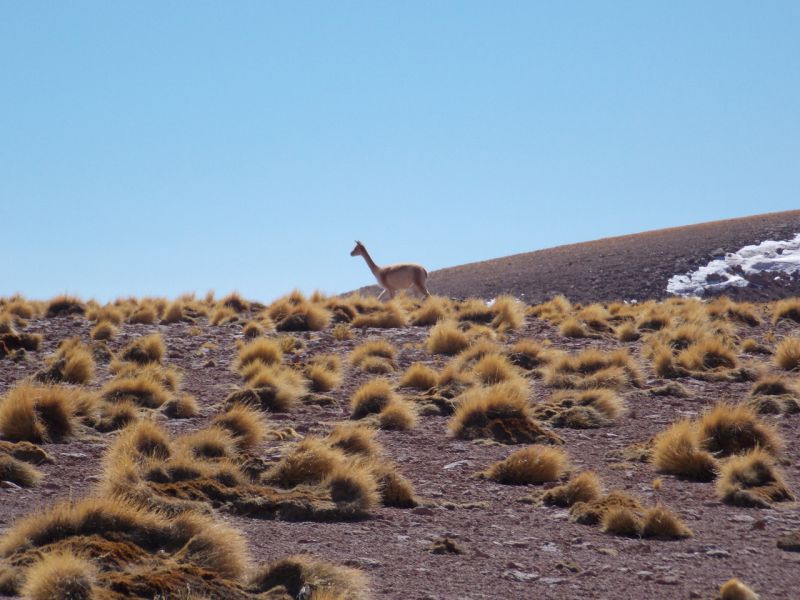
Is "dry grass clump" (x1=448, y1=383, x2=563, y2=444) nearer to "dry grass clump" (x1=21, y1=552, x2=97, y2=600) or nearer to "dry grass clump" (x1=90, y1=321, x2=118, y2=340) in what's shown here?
"dry grass clump" (x1=21, y1=552, x2=97, y2=600)

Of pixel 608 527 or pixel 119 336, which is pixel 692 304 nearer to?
pixel 119 336

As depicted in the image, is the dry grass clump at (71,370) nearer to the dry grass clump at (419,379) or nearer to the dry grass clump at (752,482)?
the dry grass clump at (419,379)

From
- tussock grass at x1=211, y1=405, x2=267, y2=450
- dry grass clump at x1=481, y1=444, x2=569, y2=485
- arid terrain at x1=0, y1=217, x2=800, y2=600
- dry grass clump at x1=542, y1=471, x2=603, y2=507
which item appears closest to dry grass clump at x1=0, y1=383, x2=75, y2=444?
arid terrain at x1=0, y1=217, x2=800, y2=600

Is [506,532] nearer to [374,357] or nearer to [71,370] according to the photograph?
[71,370]

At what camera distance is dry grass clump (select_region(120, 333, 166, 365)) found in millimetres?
16297

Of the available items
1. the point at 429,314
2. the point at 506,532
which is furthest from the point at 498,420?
the point at 429,314

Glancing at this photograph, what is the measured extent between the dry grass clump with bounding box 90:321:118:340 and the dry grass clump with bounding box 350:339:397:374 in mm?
4816

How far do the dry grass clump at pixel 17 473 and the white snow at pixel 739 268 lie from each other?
41339mm

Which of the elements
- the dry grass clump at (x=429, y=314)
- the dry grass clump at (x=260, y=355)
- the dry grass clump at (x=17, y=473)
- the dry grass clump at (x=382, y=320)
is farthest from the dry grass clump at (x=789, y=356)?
the dry grass clump at (x=17, y=473)

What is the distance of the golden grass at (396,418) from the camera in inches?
472

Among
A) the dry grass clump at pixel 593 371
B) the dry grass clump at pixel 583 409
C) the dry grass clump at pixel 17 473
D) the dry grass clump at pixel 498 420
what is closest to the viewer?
the dry grass clump at pixel 17 473

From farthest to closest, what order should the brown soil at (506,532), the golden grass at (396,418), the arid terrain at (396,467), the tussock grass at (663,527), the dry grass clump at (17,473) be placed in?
the golden grass at (396,418) < the dry grass clump at (17,473) < the tussock grass at (663,527) < the brown soil at (506,532) < the arid terrain at (396,467)

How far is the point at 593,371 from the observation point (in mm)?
15859

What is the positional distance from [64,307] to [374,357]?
32.5 ft
